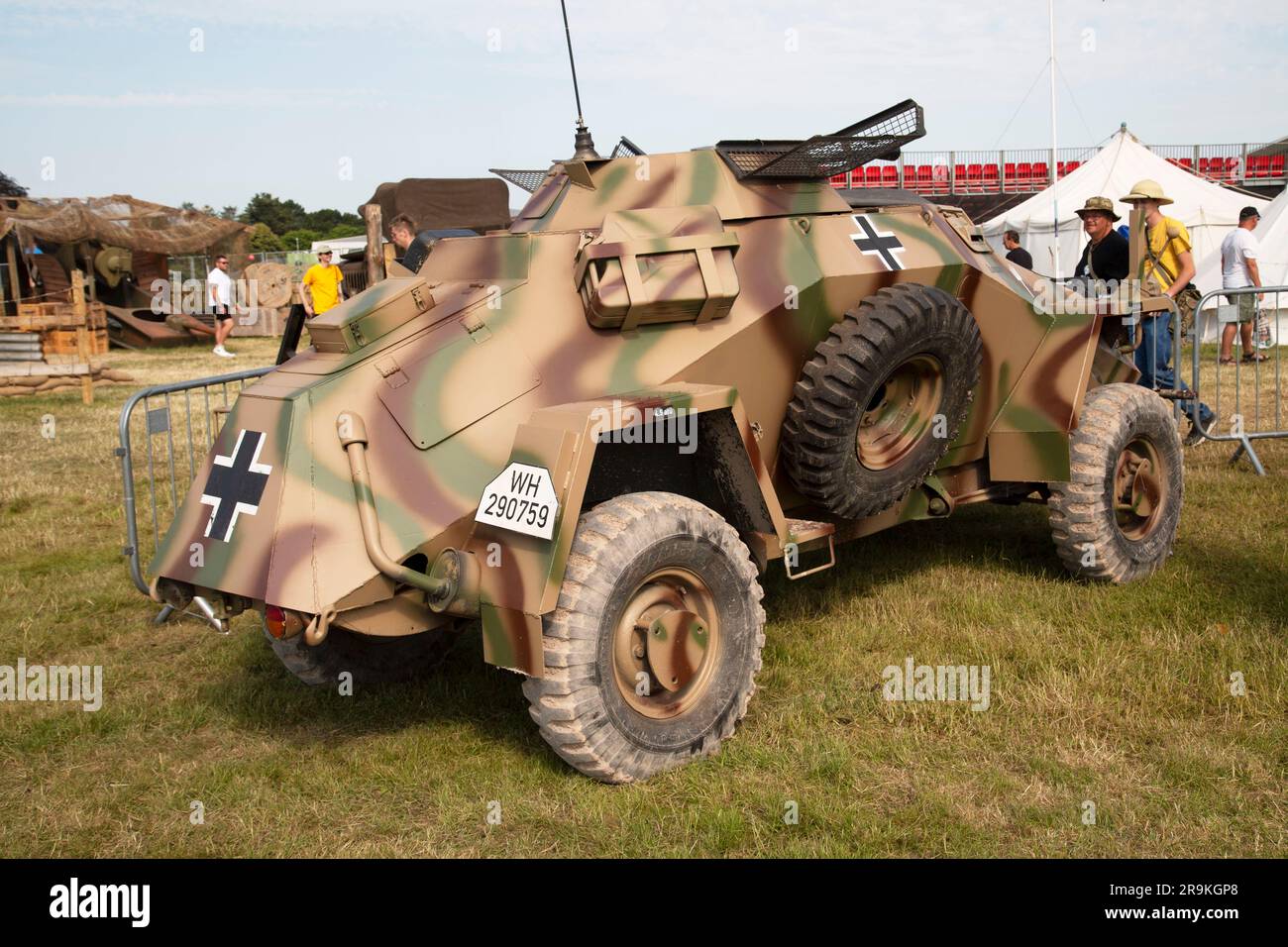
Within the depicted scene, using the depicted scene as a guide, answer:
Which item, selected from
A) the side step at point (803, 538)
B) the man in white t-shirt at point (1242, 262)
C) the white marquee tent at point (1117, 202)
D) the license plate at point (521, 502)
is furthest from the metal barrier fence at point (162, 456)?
the white marquee tent at point (1117, 202)

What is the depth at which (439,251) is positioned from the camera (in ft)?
18.0

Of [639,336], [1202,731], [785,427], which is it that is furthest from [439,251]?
[1202,731]

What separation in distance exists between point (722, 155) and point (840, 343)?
99 centimetres

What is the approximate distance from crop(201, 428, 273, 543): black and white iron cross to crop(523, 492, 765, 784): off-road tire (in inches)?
44.8

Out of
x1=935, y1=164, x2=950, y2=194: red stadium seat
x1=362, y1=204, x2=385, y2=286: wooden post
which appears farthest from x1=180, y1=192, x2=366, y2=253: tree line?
x1=362, y1=204, x2=385, y2=286: wooden post

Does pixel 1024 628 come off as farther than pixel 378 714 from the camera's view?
Yes

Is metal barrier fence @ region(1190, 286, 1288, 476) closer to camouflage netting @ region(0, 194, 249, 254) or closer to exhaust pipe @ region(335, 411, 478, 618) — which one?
exhaust pipe @ region(335, 411, 478, 618)

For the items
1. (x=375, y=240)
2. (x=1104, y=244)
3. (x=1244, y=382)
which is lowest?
(x=1244, y=382)

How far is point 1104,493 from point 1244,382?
7794 millimetres

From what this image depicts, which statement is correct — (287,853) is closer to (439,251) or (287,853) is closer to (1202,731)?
(439,251)

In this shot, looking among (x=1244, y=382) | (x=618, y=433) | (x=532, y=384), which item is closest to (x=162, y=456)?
(x=532, y=384)
